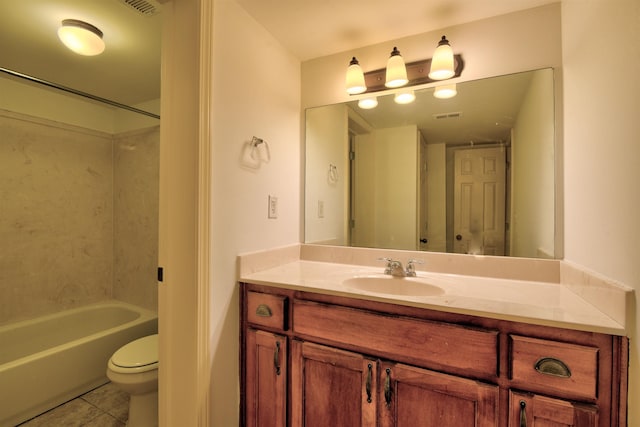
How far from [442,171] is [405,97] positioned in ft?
1.54

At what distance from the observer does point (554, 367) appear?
80cm

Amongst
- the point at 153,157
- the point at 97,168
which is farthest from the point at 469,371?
the point at 97,168

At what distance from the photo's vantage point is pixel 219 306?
1.22 meters

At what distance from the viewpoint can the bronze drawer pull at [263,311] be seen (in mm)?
1250

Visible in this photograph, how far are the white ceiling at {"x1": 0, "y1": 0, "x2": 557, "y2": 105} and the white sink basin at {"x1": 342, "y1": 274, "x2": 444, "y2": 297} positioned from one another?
129cm

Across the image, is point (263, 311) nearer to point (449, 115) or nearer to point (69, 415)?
point (449, 115)

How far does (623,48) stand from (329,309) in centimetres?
120

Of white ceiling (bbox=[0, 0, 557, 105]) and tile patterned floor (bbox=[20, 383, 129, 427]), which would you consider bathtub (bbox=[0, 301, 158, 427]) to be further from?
white ceiling (bbox=[0, 0, 557, 105])

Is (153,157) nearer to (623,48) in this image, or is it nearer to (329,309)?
(329,309)

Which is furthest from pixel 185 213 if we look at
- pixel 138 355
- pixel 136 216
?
pixel 136 216

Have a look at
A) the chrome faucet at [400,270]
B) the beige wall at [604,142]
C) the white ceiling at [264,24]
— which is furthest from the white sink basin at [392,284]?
the white ceiling at [264,24]

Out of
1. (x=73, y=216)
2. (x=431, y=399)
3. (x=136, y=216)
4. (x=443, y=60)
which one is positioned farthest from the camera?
(x=136, y=216)

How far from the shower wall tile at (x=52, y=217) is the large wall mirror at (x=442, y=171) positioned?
83.9 inches

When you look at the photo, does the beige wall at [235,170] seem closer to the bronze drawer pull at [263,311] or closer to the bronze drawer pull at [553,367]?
the bronze drawer pull at [263,311]
